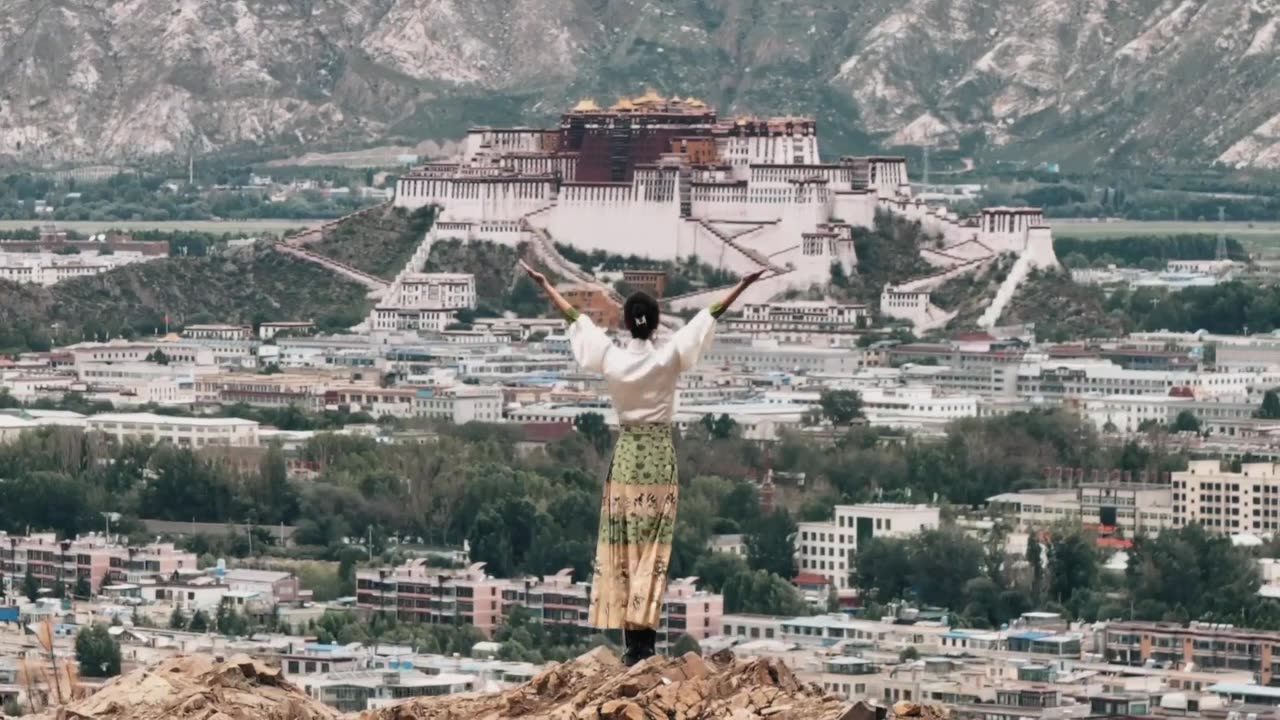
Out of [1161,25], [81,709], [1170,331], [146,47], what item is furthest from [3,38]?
[81,709]

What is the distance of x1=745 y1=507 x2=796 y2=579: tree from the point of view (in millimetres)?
64188

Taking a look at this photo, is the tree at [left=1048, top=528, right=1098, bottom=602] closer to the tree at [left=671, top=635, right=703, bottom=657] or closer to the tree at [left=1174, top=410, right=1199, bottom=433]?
the tree at [left=671, top=635, right=703, bottom=657]

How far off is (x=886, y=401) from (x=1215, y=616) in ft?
102

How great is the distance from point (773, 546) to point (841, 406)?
2098 cm

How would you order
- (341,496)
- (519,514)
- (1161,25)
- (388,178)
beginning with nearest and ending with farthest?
(519,514), (341,496), (388,178), (1161,25)

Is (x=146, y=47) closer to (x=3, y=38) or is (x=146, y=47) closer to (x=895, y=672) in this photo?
(x=3, y=38)

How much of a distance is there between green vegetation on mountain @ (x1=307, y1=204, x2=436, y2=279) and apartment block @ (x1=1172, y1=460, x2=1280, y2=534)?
4189 centimetres

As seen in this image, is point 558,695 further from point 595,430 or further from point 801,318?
point 801,318

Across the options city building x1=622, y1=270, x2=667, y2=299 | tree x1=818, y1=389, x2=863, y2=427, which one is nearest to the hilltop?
tree x1=818, y1=389, x2=863, y2=427

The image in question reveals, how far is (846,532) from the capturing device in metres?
65.9

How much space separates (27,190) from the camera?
151375 millimetres

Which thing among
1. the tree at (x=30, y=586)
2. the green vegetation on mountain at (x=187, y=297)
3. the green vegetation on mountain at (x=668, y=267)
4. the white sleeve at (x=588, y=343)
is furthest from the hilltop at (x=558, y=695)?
the green vegetation on mountain at (x=187, y=297)

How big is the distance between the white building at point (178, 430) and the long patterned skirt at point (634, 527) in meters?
61.8

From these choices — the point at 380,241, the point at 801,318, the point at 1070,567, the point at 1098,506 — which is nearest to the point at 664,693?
the point at 1070,567
